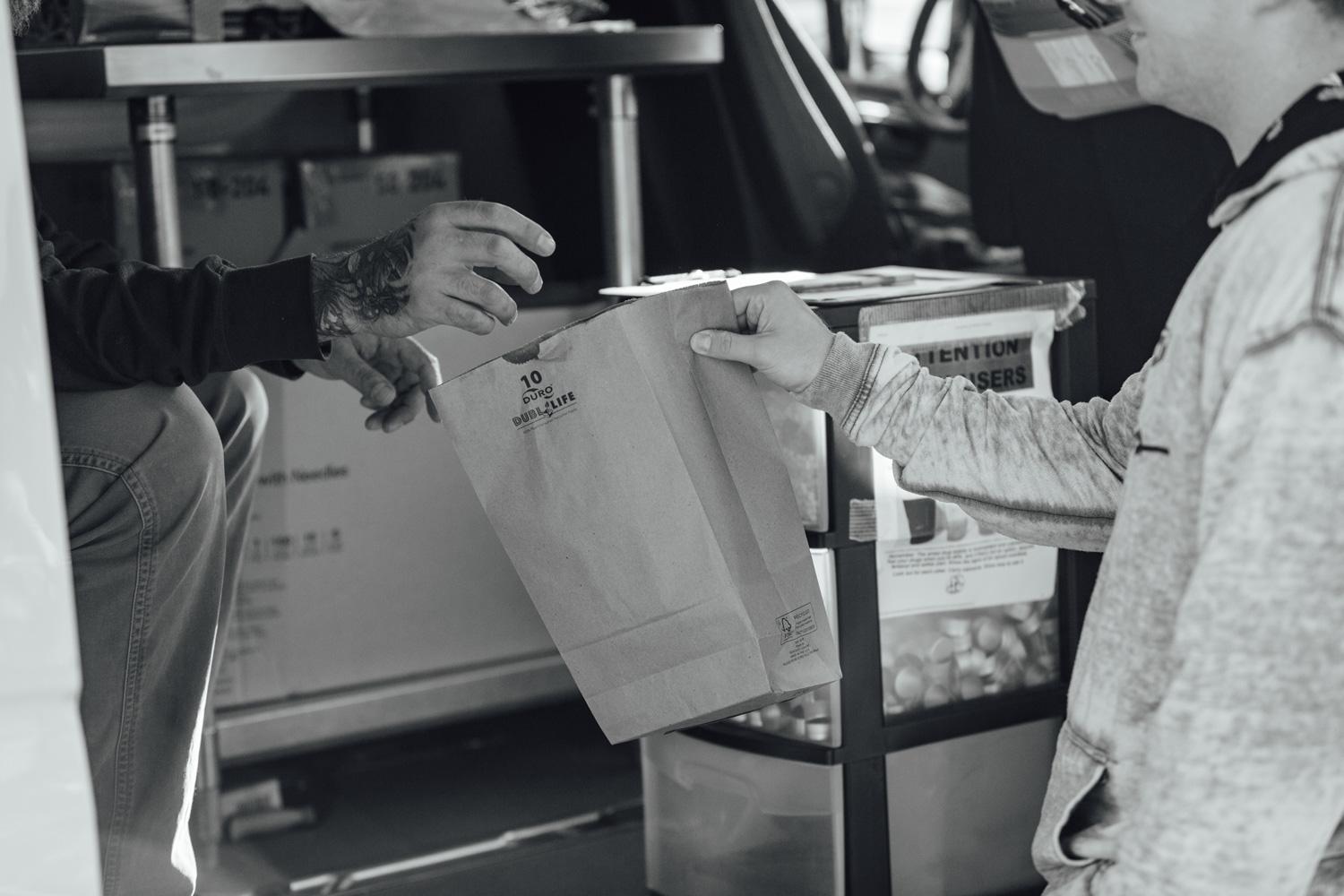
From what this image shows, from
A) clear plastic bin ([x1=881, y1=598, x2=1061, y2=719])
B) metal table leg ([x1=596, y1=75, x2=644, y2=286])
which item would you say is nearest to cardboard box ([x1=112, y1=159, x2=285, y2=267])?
metal table leg ([x1=596, y1=75, x2=644, y2=286])

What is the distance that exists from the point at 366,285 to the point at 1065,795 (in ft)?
2.48

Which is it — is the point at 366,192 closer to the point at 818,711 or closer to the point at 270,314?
the point at 270,314

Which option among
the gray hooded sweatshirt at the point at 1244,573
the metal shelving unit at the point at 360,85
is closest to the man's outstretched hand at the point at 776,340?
the gray hooded sweatshirt at the point at 1244,573

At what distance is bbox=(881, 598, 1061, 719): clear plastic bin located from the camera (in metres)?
1.71

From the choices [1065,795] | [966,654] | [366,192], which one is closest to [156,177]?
[366,192]

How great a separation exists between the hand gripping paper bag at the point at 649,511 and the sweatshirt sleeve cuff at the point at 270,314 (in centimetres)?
16

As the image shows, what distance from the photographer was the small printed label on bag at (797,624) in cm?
143

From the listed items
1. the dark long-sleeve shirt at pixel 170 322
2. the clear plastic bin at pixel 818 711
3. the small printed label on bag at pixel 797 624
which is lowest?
the clear plastic bin at pixel 818 711

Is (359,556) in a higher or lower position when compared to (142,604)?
lower

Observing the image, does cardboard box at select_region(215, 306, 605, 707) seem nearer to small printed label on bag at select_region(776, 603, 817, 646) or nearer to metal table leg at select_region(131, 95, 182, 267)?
metal table leg at select_region(131, 95, 182, 267)

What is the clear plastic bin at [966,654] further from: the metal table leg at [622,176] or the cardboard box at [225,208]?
the cardboard box at [225,208]

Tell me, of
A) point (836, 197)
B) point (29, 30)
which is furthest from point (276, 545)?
point (836, 197)

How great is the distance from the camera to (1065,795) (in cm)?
111

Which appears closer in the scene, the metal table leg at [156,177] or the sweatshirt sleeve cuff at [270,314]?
the sweatshirt sleeve cuff at [270,314]
